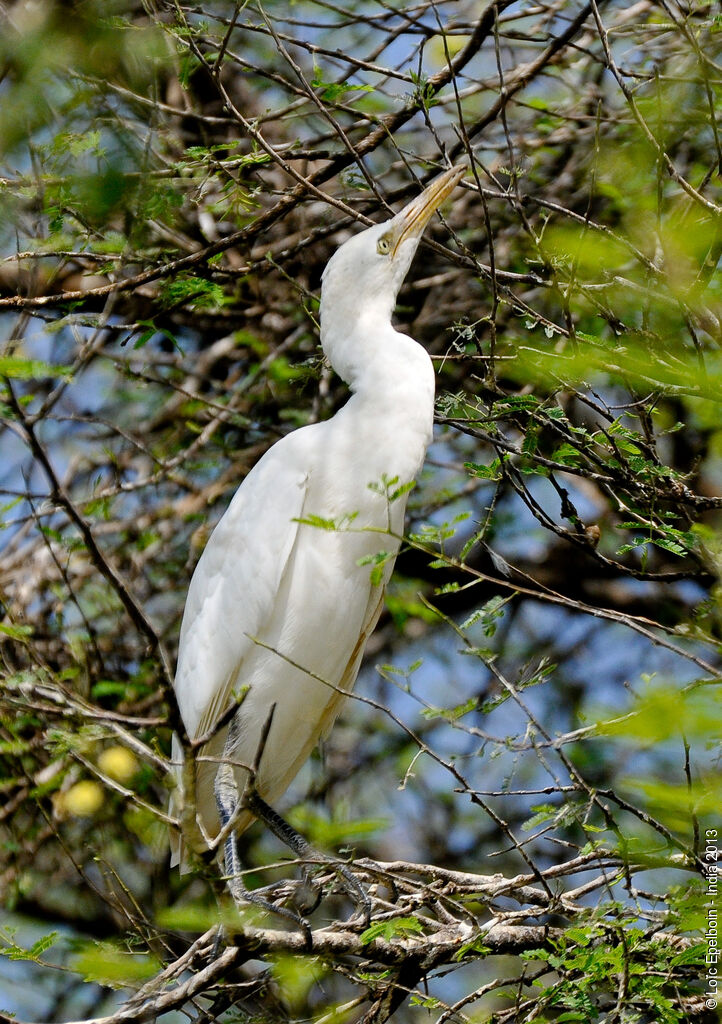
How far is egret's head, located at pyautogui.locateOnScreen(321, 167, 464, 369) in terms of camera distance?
2.67 m

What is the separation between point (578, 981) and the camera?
186 centimetres

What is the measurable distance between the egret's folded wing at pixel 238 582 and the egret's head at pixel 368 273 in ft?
1.04

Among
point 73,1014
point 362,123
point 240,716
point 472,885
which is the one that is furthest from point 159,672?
point 73,1014

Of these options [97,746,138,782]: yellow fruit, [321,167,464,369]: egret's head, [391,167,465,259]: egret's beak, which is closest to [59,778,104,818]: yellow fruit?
[97,746,138,782]: yellow fruit

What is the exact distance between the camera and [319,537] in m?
2.62

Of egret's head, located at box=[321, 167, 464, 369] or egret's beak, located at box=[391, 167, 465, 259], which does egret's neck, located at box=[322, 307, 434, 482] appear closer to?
egret's head, located at box=[321, 167, 464, 369]

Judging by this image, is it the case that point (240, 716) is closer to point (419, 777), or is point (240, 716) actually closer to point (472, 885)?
point (472, 885)

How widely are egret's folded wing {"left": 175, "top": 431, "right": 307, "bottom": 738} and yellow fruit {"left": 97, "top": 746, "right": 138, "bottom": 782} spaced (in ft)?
2.23

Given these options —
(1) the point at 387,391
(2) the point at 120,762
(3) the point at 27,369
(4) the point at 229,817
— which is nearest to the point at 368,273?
(1) the point at 387,391

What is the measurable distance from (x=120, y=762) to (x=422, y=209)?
1.86 meters

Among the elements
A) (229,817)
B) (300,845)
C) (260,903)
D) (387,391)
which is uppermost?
(387,391)

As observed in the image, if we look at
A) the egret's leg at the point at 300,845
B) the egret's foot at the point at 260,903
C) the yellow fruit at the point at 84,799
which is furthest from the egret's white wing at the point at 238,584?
the yellow fruit at the point at 84,799

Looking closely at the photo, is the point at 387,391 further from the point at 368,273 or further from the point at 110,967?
the point at 110,967

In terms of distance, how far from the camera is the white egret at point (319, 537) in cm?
255
